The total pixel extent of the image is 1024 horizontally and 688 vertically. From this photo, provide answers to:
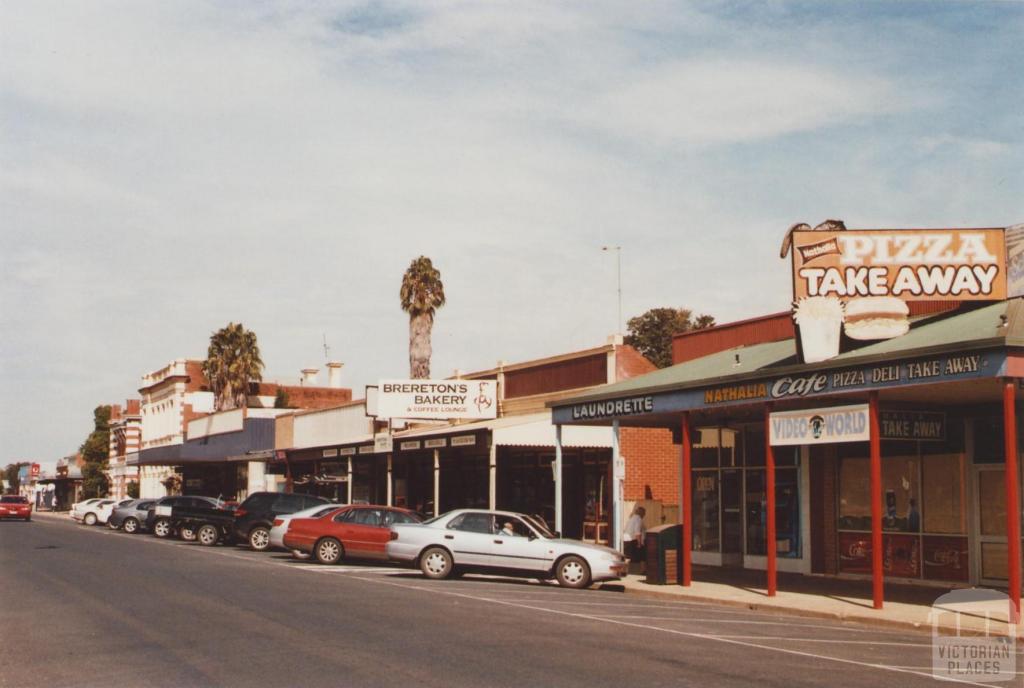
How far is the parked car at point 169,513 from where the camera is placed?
119 ft

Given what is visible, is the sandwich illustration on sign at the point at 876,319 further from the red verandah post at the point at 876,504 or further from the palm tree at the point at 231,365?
the palm tree at the point at 231,365

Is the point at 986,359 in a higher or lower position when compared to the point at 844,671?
higher

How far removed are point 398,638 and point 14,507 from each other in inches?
2140

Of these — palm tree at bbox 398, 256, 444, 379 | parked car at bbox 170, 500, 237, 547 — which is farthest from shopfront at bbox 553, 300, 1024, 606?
palm tree at bbox 398, 256, 444, 379

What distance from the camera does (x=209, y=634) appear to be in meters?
12.5

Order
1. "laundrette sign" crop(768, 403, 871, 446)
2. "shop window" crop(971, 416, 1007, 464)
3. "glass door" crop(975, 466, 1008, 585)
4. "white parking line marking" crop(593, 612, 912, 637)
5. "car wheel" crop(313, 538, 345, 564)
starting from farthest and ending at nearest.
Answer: "car wheel" crop(313, 538, 345, 564) < "shop window" crop(971, 416, 1007, 464) < "glass door" crop(975, 466, 1008, 585) < "laundrette sign" crop(768, 403, 871, 446) < "white parking line marking" crop(593, 612, 912, 637)

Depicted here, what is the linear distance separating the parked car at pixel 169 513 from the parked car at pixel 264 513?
5.02m

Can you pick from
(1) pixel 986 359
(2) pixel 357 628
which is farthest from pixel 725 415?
(2) pixel 357 628

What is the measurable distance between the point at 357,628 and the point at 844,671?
555 centimetres

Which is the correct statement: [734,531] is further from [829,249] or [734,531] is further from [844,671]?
[844,671]

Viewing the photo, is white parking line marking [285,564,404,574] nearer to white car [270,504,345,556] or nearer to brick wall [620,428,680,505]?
white car [270,504,345,556]

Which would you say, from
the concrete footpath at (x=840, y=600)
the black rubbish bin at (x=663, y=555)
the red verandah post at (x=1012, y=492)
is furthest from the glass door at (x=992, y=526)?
the black rubbish bin at (x=663, y=555)

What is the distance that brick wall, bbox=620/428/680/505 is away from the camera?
30422mm

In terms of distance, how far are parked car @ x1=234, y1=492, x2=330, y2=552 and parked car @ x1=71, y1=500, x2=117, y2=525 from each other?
2427 cm
